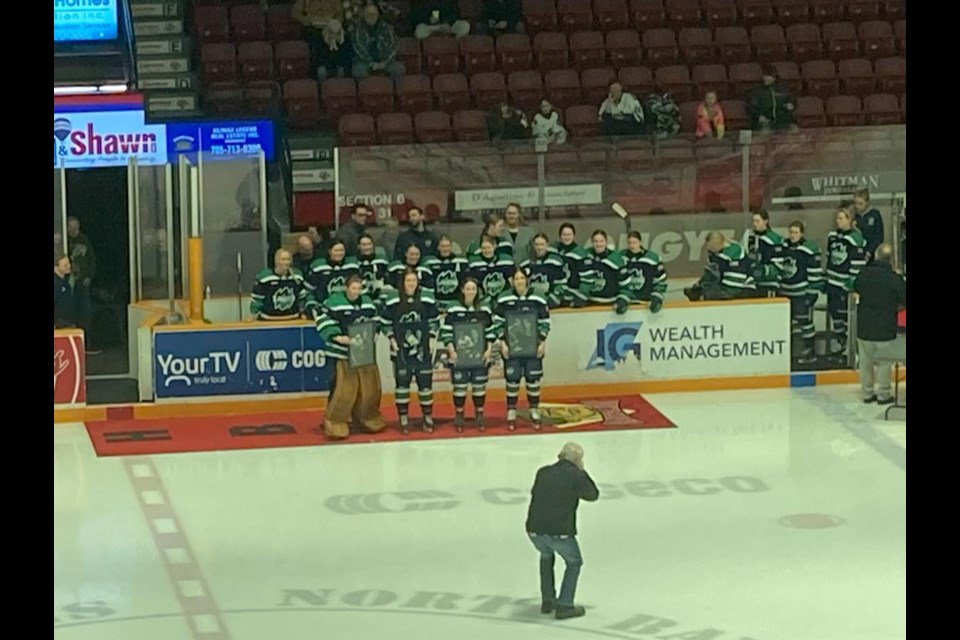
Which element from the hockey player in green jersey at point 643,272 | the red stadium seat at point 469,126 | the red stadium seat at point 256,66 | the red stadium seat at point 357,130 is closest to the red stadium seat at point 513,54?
the red stadium seat at point 469,126

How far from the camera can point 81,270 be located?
690 inches

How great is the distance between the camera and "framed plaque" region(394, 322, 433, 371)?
14852 millimetres

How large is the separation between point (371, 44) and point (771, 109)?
4.87 metres

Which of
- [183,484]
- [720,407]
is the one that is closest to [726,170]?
[720,407]

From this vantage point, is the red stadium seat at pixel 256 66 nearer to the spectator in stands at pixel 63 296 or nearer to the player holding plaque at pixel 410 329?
the spectator in stands at pixel 63 296

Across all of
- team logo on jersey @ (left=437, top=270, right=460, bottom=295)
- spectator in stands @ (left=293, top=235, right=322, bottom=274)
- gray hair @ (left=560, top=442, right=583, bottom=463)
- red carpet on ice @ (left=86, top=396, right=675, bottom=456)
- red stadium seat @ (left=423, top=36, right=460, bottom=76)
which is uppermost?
red stadium seat @ (left=423, top=36, right=460, bottom=76)

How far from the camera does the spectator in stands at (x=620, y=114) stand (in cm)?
2103

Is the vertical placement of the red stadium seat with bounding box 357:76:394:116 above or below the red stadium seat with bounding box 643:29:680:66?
below

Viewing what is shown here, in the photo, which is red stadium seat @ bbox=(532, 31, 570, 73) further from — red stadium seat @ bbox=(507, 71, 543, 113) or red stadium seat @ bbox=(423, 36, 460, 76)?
red stadium seat @ bbox=(423, 36, 460, 76)

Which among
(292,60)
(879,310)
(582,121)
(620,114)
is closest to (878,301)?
(879,310)

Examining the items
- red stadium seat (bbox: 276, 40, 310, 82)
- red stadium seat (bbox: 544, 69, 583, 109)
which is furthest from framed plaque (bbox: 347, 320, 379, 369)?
red stadium seat (bbox: 544, 69, 583, 109)

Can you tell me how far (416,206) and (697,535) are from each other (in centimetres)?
774

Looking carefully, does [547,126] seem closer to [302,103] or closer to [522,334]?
[302,103]

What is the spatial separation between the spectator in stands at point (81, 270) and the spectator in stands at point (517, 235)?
3972 millimetres
